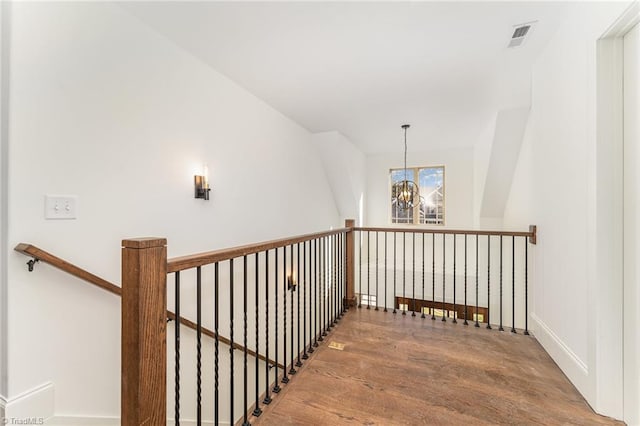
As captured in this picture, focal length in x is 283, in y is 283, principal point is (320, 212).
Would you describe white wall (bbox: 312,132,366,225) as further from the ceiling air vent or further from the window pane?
the ceiling air vent

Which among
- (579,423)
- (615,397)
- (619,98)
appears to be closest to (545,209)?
(619,98)

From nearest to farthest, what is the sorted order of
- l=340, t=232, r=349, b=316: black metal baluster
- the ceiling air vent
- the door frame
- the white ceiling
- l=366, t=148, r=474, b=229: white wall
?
the door frame
the white ceiling
the ceiling air vent
l=340, t=232, r=349, b=316: black metal baluster
l=366, t=148, r=474, b=229: white wall

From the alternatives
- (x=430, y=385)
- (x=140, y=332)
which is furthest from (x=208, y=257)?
(x=430, y=385)

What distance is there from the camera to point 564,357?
6.28ft

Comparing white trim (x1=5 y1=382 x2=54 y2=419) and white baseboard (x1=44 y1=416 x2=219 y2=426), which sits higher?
white trim (x1=5 y1=382 x2=54 y2=419)

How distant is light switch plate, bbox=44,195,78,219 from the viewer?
151 centimetres

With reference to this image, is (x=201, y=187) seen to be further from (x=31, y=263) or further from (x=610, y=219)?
(x=610, y=219)

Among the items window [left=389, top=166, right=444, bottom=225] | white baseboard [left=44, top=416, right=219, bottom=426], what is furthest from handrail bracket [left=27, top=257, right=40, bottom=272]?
window [left=389, top=166, right=444, bottom=225]

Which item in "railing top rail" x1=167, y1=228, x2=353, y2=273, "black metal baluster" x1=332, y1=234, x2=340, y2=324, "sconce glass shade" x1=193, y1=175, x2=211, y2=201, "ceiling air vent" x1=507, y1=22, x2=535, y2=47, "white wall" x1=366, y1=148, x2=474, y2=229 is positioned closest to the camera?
"railing top rail" x1=167, y1=228, x2=353, y2=273

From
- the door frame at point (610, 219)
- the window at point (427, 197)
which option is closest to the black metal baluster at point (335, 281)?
the door frame at point (610, 219)

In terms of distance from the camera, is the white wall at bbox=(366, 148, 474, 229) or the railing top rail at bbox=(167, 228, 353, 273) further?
the white wall at bbox=(366, 148, 474, 229)

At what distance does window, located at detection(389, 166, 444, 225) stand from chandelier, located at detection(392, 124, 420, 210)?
0.15 meters

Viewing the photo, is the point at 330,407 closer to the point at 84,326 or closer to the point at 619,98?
the point at 84,326

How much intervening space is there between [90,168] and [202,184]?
86 cm
